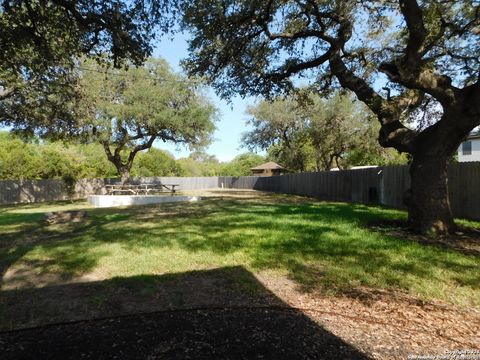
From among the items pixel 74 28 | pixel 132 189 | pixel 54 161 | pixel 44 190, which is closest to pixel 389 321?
pixel 74 28

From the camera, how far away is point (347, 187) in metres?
21.1

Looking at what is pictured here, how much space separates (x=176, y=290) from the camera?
204 inches

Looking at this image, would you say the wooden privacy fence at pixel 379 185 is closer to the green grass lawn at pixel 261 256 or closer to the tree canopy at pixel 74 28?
the green grass lawn at pixel 261 256

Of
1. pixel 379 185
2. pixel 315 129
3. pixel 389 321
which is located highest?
pixel 315 129

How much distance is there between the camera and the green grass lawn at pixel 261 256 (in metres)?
5.52

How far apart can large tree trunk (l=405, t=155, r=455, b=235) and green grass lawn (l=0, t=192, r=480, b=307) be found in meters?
0.98

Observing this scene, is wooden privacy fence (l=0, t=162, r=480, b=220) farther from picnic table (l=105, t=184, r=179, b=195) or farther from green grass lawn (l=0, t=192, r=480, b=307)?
picnic table (l=105, t=184, r=179, b=195)

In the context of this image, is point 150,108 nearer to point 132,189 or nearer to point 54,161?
point 132,189

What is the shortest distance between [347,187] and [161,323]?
18.3 metres

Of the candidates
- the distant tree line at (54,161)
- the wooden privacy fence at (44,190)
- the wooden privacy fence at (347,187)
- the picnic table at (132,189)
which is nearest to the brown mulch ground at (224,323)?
the wooden privacy fence at (347,187)

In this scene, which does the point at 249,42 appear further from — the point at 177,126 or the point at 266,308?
the point at 177,126

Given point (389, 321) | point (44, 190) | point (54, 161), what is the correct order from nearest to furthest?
point (389, 321), point (44, 190), point (54, 161)

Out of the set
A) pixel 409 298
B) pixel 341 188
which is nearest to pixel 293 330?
pixel 409 298

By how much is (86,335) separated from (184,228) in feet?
20.0
